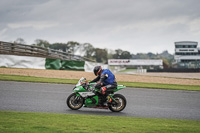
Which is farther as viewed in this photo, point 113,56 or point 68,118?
point 113,56

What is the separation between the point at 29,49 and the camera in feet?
107

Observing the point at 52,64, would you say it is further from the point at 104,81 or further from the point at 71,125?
the point at 71,125

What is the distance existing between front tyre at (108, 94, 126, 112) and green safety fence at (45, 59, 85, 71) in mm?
21876

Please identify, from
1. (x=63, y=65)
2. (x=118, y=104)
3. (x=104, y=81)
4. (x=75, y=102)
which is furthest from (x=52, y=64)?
(x=104, y=81)

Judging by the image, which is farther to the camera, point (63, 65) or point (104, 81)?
point (63, 65)

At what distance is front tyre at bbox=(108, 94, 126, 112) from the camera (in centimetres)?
1038

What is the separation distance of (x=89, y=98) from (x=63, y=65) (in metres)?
23.4

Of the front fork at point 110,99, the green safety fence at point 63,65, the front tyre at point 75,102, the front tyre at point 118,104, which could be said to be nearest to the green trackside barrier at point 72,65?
the green safety fence at point 63,65

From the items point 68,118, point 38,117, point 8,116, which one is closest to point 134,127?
point 68,118

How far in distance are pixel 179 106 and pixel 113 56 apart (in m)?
112

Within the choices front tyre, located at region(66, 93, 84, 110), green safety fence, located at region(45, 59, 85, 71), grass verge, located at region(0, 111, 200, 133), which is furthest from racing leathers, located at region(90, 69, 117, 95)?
green safety fence, located at region(45, 59, 85, 71)

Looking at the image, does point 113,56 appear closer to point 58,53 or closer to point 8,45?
point 58,53

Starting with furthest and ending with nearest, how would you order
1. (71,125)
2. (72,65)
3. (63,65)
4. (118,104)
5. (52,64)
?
(72,65)
(63,65)
(52,64)
(118,104)
(71,125)

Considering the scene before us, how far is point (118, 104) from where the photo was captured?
1048 centimetres
